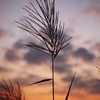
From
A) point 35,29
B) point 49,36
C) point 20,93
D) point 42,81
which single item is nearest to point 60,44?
point 49,36

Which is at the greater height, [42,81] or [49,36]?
[49,36]

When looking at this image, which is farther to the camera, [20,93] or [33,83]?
[20,93]

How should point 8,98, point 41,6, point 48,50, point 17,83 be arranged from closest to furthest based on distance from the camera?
point 48,50
point 41,6
point 8,98
point 17,83

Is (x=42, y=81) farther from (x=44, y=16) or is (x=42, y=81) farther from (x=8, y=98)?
(x=8, y=98)

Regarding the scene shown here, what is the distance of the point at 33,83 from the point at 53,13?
3.44ft

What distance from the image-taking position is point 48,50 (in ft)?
7.43

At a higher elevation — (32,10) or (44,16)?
(32,10)

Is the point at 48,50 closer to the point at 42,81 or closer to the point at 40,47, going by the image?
the point at 40,47

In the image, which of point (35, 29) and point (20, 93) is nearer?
point (35, 29)

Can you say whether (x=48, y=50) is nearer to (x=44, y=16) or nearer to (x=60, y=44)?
(x=60, y=44)

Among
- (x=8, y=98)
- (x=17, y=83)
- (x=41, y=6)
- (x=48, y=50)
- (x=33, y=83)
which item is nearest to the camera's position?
(x=33, y=83)

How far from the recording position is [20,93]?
10.8 feet

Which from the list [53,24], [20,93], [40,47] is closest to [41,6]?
[53,24]

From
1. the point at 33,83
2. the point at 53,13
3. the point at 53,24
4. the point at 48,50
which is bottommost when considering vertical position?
the point at 33,83
